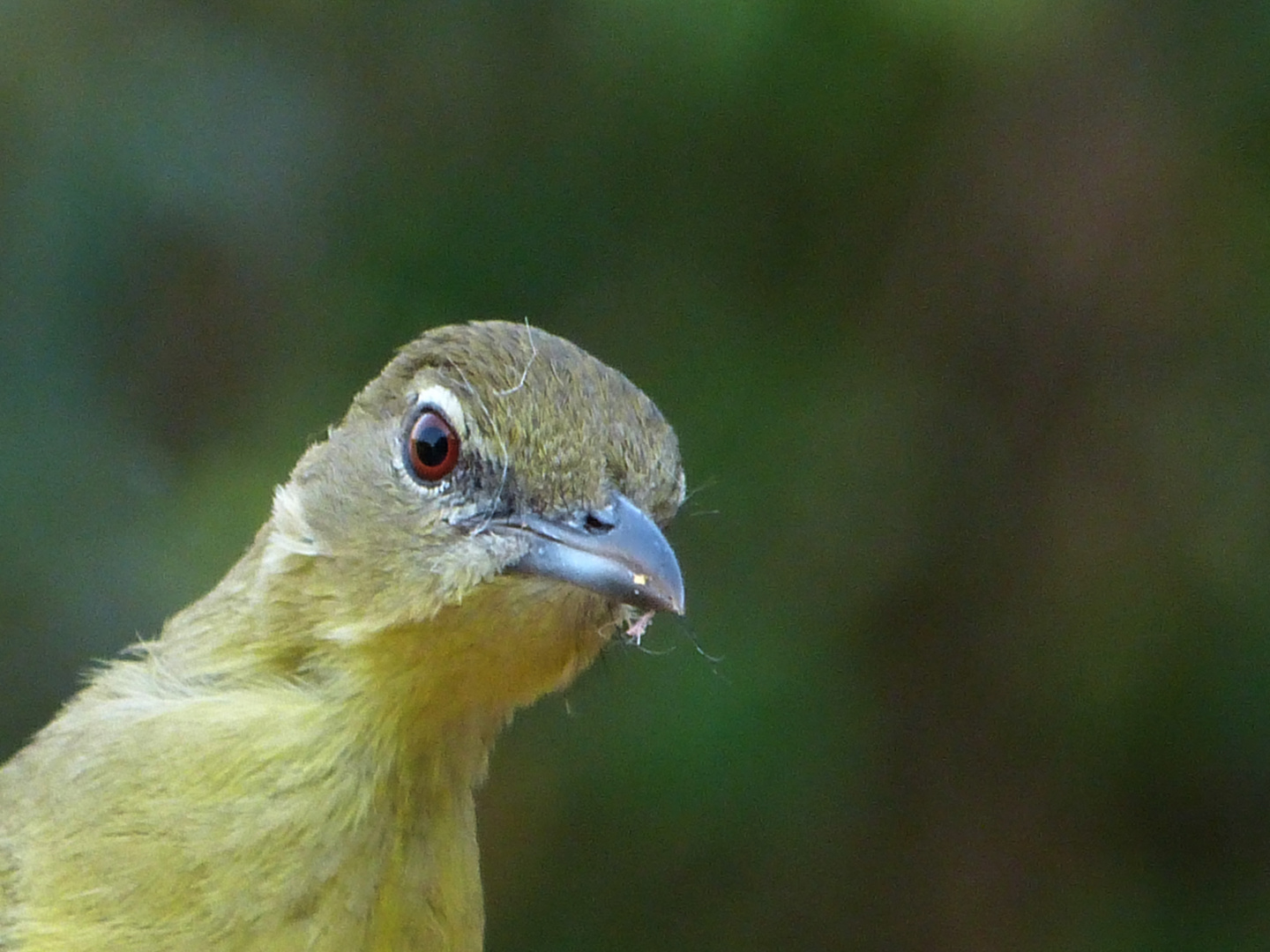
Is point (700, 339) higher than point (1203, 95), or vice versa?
point (1203, 95)

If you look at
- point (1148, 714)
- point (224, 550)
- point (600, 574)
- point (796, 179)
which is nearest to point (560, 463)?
point (600, 574)

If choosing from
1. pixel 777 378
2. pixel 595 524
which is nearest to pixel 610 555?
pixel 595 524

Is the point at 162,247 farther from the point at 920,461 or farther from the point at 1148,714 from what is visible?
the point at 1148,714

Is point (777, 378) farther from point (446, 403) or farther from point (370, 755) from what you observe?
point (370, 755)

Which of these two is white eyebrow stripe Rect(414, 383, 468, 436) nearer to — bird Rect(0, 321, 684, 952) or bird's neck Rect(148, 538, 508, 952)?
bird Rect(0, 321, 684, 952)

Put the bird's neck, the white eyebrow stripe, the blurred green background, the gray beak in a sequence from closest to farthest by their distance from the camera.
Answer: the gray beak, the bird's neck, the white eyebrow stripe, the blurred green background

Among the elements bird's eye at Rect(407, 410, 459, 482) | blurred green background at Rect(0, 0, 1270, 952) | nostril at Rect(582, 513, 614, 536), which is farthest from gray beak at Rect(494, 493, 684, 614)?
blurred green background at Rect(0, 0, 1270, 952)
